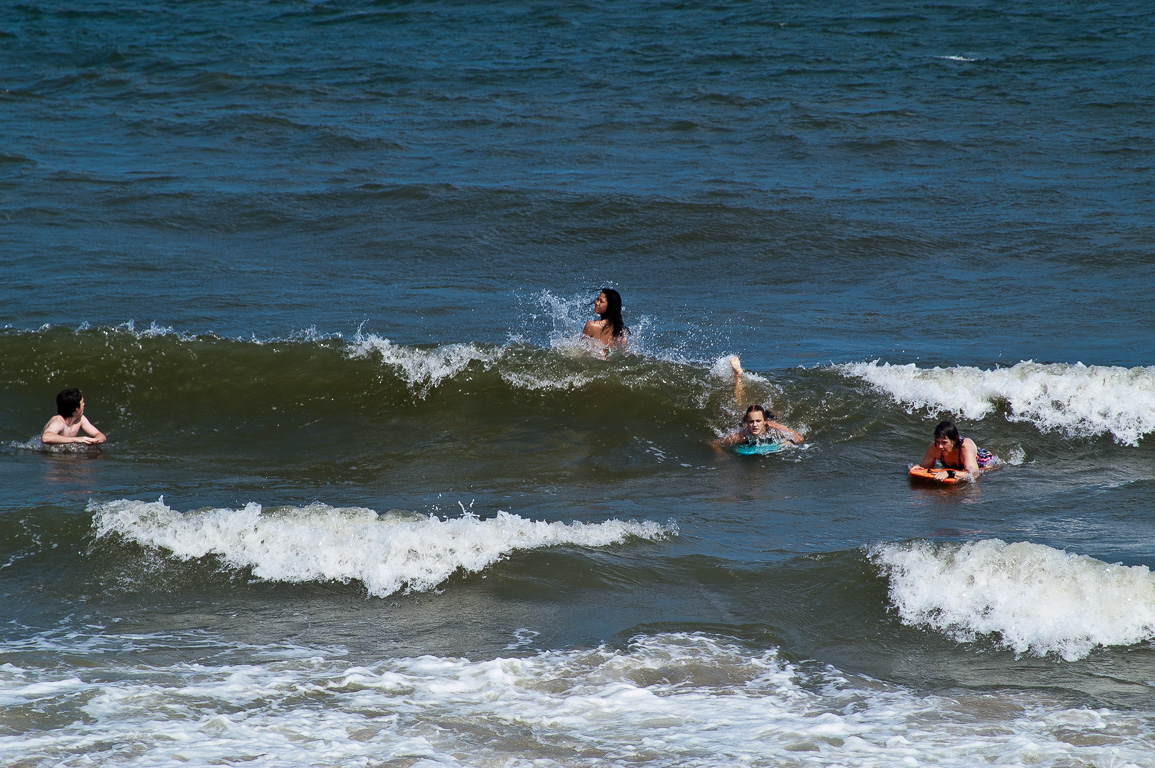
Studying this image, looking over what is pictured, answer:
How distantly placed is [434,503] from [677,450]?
272 centimetres

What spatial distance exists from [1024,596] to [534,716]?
309 cm

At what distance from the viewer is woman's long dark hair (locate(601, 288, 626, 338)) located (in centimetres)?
1220

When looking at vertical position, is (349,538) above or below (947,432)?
below

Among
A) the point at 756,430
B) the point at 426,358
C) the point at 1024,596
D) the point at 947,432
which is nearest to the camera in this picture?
the point at 1024,596

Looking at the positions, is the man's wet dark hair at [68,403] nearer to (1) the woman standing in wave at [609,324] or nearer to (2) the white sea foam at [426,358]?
(2) the white sea foam at [426,358]

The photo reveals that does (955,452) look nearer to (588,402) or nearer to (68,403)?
(588,402)

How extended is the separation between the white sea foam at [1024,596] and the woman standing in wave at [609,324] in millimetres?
5823

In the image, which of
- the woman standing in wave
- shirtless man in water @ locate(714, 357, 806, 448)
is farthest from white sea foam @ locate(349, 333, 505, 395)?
shirtless man in water @ locate(714, 357, 806, 448)

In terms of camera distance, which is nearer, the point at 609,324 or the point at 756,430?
the point at 756,430

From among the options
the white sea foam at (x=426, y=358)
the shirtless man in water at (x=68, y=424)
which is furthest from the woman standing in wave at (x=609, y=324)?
the shirtless man in water at (x=68, y=424)

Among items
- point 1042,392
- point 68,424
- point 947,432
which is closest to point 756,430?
point 947,432

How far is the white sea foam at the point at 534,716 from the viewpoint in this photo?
15.6 feet

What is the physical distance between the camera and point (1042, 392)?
11.0 metres

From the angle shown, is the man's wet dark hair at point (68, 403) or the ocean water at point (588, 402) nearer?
the ocean water at point (588, 402)
